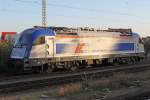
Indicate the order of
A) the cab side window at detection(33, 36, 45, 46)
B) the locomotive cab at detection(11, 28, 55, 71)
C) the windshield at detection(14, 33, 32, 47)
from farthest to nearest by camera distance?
the windshield at detection(14, 33, 32, 47) < the cab side window at detection(33, 36, 45, 46) < the locomotive cab at detection(11, 28, 55, 71)

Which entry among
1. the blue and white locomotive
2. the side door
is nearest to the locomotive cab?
the blue and white locomotive

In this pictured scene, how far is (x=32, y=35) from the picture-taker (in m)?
28.2

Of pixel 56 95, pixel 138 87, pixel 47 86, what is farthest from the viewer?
pixel 47 86

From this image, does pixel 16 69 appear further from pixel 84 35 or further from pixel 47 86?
pixel 47 86

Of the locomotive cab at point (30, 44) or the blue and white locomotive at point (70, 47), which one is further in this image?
the blue and white locomotive at point (70, 47)

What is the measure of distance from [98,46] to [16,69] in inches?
321

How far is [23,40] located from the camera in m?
29.0

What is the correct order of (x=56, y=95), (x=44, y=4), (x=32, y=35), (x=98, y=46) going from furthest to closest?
(x=44, y=4) < (x=98, y=46) < (x=32, y=35) < (x=56, y=95)

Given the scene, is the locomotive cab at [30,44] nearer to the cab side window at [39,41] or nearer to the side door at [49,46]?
the cab side window at [39,41]

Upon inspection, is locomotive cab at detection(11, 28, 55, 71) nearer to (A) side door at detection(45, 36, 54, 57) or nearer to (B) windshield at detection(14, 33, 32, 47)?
(B) windshield at detection(14, 33, 32, 47)

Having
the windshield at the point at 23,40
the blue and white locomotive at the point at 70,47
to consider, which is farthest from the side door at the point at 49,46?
the windshield at the point at 23,40

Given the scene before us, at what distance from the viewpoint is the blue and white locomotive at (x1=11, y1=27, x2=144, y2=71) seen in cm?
2828

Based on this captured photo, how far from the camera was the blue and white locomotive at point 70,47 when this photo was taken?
2828cm

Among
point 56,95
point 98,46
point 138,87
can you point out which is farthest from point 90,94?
A: point 98,46
